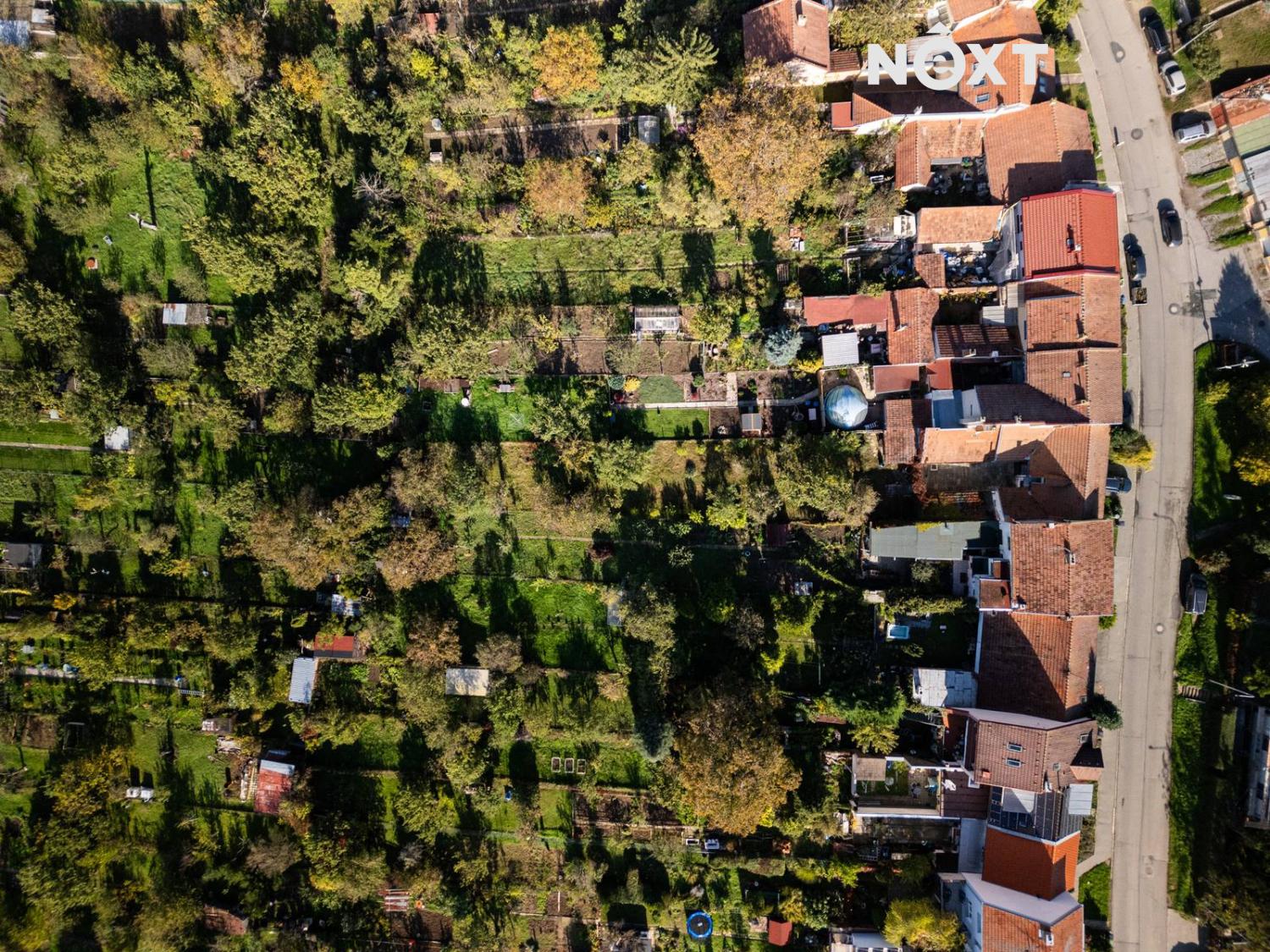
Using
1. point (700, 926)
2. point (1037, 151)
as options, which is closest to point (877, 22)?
point (1037, 151)

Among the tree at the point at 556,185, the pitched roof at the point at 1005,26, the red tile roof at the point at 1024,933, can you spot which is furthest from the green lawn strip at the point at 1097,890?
the tree at the point at 556,185

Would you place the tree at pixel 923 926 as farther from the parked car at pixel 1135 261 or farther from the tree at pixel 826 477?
the parked car at pixel 1135 261

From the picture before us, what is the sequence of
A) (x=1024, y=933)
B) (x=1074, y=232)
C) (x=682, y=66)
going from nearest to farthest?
(x=1024, y=933) → (x=1074, y=232) → (x=682, y=66)

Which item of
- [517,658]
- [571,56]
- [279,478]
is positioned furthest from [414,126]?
[517,658]

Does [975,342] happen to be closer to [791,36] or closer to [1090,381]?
[1090,381]

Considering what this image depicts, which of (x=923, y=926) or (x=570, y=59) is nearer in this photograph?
(x=923, y=926)

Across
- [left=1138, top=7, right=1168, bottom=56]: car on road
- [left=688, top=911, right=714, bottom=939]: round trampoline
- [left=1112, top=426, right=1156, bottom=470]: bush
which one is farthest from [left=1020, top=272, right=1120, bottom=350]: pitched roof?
[left=688, top=911, right=714, bottom=939]: round trampoline

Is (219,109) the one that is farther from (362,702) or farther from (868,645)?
(868,645)
